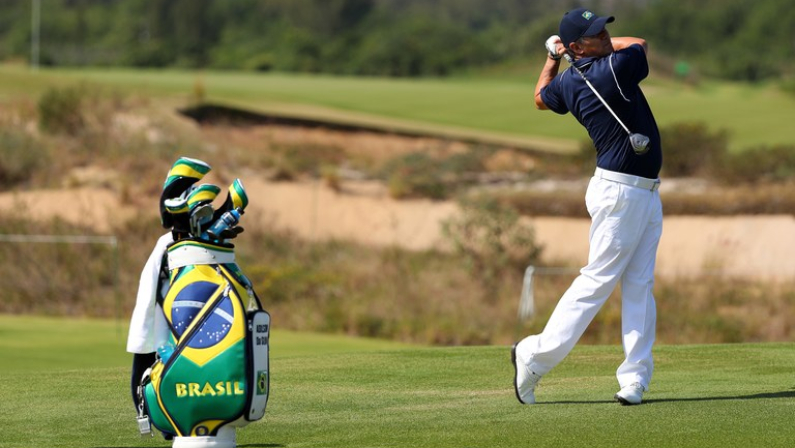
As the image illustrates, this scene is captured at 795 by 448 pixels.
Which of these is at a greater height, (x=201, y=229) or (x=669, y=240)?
(x=201, y=229)

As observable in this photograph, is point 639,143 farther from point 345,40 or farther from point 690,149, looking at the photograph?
point 345,40

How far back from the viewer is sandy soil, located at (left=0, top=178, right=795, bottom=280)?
83.1ft

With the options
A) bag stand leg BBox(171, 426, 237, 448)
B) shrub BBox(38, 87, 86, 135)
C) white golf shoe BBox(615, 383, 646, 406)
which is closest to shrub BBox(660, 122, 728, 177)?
shrub BBox(38, 87, 86, 135)

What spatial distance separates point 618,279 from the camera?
757 cm

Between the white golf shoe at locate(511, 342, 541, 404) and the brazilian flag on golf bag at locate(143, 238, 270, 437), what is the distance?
2173mm

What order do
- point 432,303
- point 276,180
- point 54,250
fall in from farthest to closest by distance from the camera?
point 276,180 → point 54,250 → point 432,303

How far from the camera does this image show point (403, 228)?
97.0ft

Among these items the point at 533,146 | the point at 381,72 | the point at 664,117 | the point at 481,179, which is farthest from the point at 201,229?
the point at 381,72

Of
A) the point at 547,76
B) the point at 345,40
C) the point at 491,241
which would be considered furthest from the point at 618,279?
the point at 345,40

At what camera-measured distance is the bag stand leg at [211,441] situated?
19.2 feet

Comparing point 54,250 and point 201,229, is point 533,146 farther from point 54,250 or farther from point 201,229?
point 201,229

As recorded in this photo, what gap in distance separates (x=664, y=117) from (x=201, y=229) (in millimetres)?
37608

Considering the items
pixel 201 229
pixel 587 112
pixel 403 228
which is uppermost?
pixel 587 112

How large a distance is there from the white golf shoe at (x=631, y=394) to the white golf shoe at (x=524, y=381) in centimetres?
47
